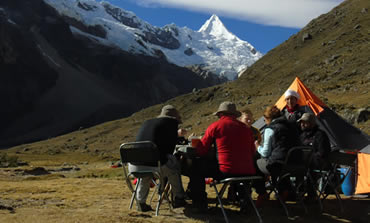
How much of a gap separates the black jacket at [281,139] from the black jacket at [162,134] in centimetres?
184

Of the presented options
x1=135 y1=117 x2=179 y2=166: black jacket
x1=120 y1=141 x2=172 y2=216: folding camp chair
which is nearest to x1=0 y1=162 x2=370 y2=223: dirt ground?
x1=120 y1=141 x2=172 y2=216: folding camp chair

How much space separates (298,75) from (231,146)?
57.2 meters

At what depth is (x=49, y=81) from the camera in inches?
5940

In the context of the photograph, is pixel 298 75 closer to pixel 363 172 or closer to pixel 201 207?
pixel 363 172

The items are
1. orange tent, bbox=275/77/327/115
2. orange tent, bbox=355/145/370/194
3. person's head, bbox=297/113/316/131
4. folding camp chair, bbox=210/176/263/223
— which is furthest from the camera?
orange tent, bbox=275/77/327/115

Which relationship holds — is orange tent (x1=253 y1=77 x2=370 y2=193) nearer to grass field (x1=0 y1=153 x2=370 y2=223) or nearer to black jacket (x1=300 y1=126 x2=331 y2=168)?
grass field (x1=0 y1=153 x2=370 y2=223)

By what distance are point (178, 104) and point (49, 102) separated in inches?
2969

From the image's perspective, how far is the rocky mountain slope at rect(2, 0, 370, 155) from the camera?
49188 millimetres

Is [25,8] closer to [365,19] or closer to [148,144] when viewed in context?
[365,19]

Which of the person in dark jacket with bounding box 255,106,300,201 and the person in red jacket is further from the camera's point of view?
the person in dark jacket with bounding box 255,106,300,201

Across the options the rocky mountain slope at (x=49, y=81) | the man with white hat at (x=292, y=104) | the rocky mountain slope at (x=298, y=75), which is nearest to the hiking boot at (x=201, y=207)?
the man with white hat at (x=292, y=104)

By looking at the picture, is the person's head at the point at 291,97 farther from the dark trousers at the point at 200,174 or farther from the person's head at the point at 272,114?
the dark trousers at the point at 200,174

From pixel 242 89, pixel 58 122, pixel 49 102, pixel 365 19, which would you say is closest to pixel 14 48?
pixel 49 102

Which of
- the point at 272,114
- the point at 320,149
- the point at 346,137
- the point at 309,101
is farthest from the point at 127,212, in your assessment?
the point at 309,101
